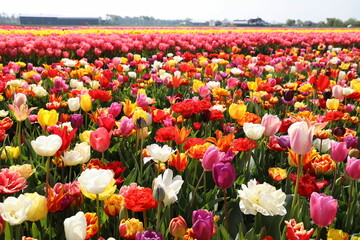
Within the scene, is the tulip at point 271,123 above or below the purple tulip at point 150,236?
above

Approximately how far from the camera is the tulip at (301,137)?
1338mm

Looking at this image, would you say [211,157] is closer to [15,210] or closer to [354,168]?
[354,168]

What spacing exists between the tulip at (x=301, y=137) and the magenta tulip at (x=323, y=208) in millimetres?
256

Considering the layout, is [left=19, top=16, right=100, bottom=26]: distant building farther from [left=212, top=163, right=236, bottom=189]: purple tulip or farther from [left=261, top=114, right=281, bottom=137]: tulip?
[left=212, top=163, right=236, bottom=189]: purple tulip

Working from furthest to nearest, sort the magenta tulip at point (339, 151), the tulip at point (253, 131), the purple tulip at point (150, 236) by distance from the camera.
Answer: the tulip at point (253, 131) < the magenta tulip at point (339, 151) < the purple tulip at point (150, 236)

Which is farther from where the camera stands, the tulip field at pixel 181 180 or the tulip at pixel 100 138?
the tulip at pixel 100 138

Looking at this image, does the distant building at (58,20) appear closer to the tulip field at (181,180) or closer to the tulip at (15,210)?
the tulip field at (181,180)

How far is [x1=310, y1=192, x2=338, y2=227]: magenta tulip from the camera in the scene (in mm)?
1111

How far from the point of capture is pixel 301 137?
1.34 meters

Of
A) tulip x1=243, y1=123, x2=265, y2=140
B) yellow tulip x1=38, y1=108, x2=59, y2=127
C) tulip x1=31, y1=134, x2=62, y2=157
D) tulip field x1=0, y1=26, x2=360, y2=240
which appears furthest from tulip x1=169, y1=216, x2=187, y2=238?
yellow tulip x1=38, y1=108, x2=59, y2=127

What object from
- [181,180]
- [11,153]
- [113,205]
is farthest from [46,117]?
[181,180]

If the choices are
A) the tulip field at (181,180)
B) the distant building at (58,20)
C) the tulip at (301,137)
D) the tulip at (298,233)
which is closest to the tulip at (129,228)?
the tulip field at (181,180)

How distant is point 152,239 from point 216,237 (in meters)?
0.40

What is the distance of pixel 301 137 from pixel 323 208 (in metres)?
0.31
